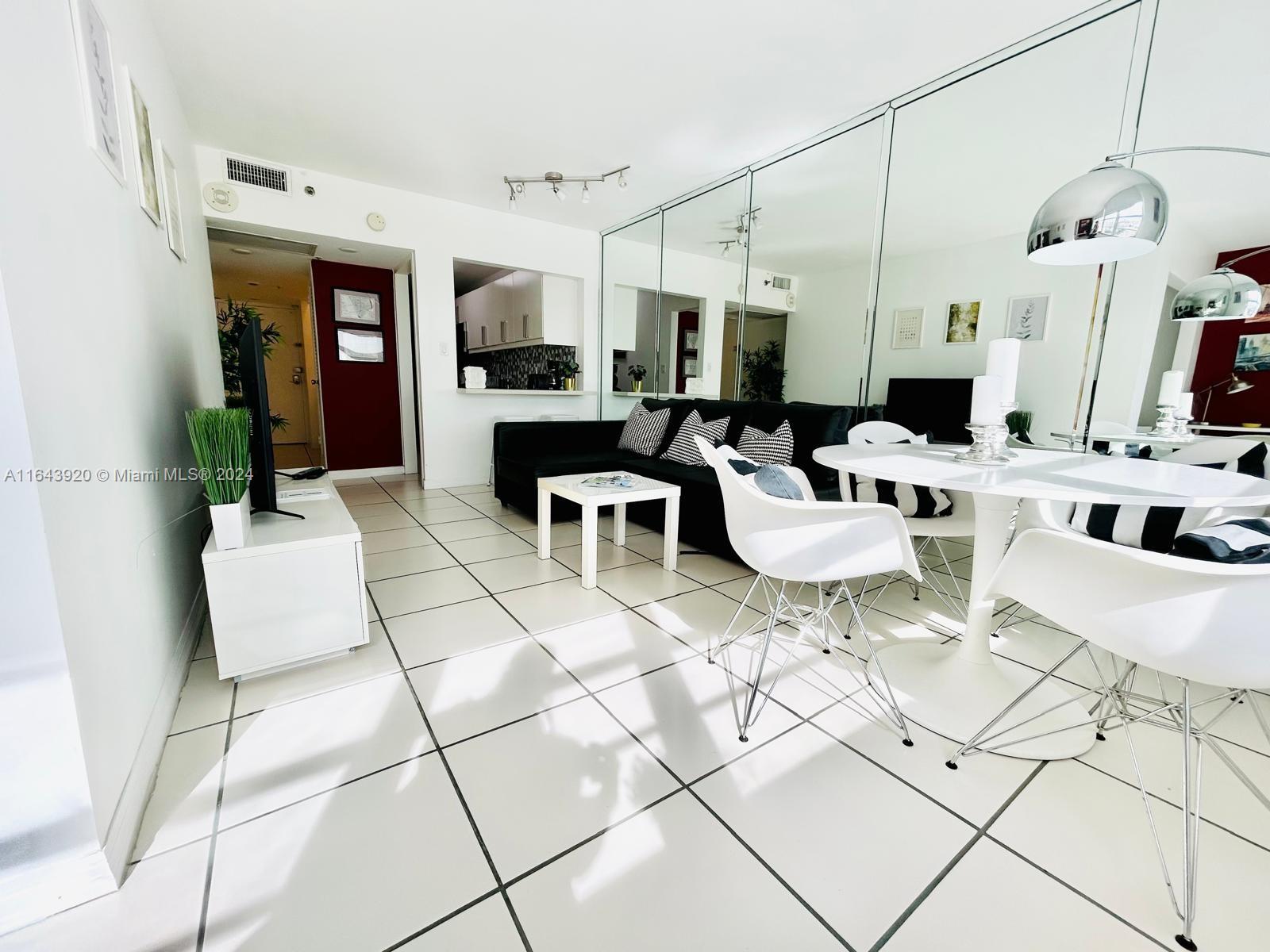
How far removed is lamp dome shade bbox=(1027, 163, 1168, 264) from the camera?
1.68 metres

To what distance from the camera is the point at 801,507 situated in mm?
1427

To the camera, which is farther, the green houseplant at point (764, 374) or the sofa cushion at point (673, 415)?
the sofa cushion at point (673, 415)

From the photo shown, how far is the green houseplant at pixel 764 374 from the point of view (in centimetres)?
420

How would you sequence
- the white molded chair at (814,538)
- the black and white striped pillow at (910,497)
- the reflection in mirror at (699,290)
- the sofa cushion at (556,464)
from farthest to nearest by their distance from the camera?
1. the reflection in mirror at (699,290)
2. the sofa cushion at (556,464)
3. the black and white striped pillow at (910,497)
4. the white molded chair at (814,538)

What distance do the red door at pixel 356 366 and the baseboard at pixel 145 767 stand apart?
12.5 ft

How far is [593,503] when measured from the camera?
2643 millimetres

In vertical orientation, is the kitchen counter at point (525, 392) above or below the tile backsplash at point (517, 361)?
below

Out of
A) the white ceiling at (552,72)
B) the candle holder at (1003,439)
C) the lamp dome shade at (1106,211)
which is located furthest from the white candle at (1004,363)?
the white ceiling at (552,72)

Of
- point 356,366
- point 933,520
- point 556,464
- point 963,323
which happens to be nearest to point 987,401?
point 933,520

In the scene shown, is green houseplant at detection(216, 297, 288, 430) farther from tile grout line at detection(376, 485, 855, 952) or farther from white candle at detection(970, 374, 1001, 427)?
white candle at detection(970, 374, 1001, 427)

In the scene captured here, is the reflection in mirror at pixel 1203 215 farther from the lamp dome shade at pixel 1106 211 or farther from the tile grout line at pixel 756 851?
the tile grout line at pixel 756 851

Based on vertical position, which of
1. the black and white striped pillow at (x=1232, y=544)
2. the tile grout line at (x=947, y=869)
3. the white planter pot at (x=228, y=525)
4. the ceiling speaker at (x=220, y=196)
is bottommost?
the tile grout line at (x=947, y=869)

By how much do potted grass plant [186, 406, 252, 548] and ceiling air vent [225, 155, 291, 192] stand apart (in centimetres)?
343

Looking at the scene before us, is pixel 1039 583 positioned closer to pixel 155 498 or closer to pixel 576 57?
pixel 155 498
